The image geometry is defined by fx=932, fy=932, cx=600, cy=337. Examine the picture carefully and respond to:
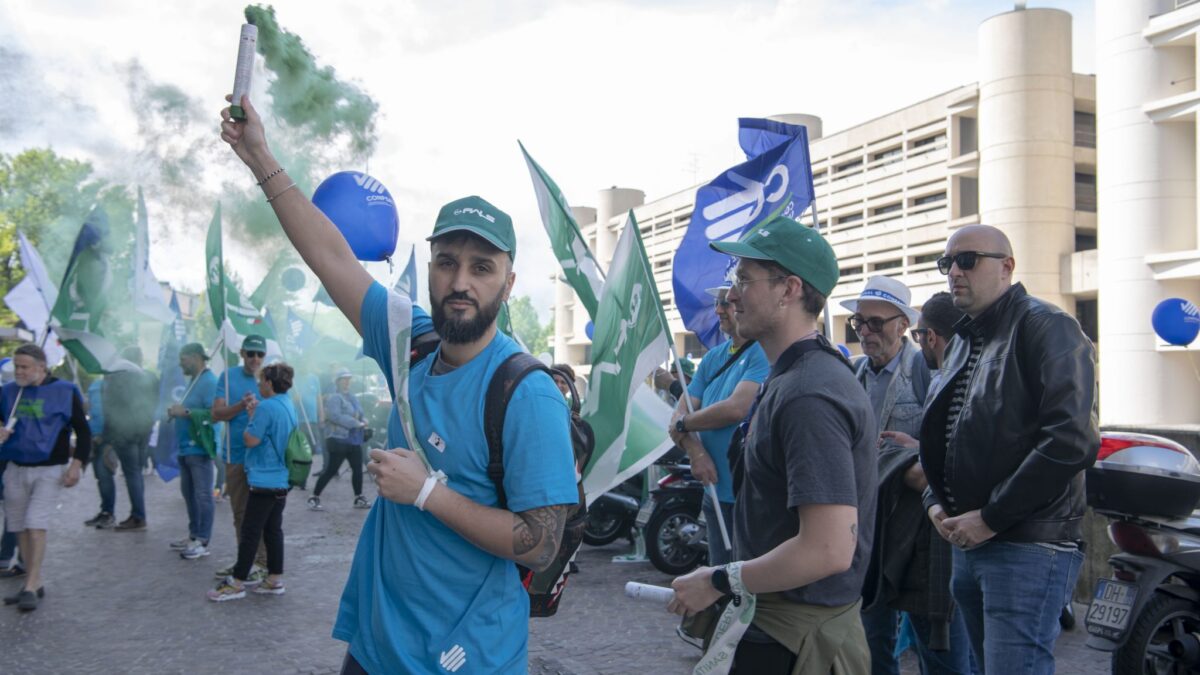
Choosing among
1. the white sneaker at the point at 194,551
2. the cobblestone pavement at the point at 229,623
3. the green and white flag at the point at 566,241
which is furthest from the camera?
the white sneaker at the point at 194,551

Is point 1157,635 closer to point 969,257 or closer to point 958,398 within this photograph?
point 958,398

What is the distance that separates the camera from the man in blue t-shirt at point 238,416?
8.05 meters

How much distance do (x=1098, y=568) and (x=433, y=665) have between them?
6.14 metres

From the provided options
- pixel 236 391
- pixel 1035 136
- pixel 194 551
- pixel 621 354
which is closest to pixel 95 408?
pixel 194 551

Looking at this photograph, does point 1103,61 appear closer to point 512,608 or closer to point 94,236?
point 94,236

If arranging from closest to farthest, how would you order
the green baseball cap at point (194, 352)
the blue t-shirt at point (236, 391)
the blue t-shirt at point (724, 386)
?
1. the blue t-shirt at point (724, 386)
2. the blue t-shirt at point (236, 391)
3. the green baseball cap at point (194, 352)

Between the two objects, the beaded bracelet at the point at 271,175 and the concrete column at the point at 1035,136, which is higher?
the concrete column at the point at 1035,136

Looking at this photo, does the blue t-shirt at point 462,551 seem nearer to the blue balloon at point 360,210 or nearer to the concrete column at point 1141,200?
the blue balloon at point 360,210

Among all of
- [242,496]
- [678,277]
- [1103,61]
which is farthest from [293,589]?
[1103,61]

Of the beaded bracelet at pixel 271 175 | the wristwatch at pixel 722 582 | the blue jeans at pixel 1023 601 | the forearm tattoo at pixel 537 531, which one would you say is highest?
the beaded bracelet at pixel 271 175

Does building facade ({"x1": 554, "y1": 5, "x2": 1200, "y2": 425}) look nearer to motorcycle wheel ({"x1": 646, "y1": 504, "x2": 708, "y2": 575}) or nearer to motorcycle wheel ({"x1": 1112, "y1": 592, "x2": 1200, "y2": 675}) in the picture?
motorcycle wheel ({"x1": 646, "y1": 504, "x2": 708, "y2": 575})

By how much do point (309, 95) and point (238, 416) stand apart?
Result: 4075 mm

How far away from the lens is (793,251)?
2635 millimetres

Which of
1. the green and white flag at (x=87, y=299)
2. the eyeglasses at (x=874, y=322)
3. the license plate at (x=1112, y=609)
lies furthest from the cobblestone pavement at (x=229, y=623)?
the eyeglasses at (x=874, y=322)
